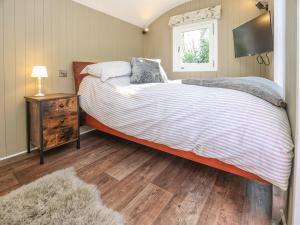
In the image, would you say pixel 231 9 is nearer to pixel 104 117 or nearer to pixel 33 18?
pixel 104 117

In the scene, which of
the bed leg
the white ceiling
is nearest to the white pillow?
the white ceiling

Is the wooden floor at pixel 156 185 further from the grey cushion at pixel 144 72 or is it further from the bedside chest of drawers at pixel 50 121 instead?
the grey cushion at pixel 144 72

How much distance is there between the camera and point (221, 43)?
2.95 m

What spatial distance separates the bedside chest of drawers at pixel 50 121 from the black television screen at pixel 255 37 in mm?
2284

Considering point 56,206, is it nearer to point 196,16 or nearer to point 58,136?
point 58,136

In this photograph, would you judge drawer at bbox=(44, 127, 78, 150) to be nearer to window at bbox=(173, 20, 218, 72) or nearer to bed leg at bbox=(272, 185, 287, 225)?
bed leg at bbox=(272, 185, 287, 225)

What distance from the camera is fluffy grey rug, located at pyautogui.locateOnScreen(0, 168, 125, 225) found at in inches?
A: 40.8

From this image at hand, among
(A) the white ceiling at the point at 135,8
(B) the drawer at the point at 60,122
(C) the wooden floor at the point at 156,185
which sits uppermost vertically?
(A) the white ceiling at the point at 135,8

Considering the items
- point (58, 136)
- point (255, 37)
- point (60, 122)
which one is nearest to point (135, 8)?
point (255, 37)

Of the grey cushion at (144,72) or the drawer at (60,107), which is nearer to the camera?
the drawer at (60,107)

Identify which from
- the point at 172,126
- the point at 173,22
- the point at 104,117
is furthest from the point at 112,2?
the point at 172,126

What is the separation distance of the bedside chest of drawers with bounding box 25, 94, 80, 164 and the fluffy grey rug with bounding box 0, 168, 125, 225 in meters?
0.54

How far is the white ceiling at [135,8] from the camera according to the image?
2.73 meters

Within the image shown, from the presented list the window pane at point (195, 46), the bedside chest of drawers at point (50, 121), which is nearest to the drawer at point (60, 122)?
the bedside chest of drawers at point (50, 121)
